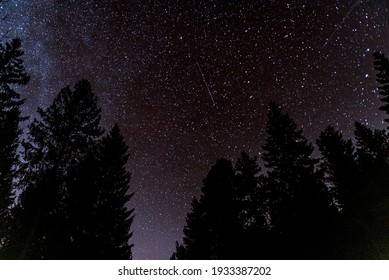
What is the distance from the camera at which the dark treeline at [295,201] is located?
1213cm

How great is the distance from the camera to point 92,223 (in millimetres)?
12289

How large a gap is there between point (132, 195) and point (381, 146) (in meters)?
17.6

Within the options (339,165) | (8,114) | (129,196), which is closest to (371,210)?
(339,165)

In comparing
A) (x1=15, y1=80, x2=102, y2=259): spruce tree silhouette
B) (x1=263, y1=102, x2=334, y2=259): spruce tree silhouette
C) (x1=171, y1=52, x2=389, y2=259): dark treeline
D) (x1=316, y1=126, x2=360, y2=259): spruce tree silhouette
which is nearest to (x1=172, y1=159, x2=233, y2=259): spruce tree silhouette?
(x1=171, y1=52, x2=389, y2=259): dark treeline

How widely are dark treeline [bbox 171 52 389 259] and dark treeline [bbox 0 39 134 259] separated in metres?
6.57

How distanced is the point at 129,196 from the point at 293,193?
31.6 ft

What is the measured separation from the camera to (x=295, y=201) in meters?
15.0

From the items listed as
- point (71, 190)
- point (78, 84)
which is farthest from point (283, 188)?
point (78, 84)

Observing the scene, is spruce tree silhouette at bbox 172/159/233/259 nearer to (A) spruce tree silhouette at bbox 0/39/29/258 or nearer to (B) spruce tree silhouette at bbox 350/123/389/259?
(B) spruce tree silhouette at bbox 350/123/389/259

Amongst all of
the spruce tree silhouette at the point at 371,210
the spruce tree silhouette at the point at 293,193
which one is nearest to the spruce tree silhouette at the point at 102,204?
the spruce tree silhouette at the point at 293,193

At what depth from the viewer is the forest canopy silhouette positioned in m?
10.4

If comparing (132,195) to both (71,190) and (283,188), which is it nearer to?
(71,190)
